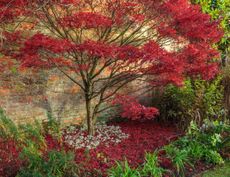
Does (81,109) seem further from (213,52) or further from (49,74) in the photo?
(213,52)

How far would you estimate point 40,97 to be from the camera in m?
7.50

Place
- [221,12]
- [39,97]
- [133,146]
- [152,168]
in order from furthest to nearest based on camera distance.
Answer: [221,12]
[39,97]
[133,146]
[152,168]

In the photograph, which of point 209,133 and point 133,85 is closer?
point 209,133

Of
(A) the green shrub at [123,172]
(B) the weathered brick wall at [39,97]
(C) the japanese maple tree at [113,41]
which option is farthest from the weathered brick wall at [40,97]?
(A) the green shrub at [123,172]

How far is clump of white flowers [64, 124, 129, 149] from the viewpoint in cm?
698

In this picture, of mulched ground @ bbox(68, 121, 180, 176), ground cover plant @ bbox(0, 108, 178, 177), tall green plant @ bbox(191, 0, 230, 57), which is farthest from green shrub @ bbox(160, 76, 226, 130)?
tall green plant @ bbox(191, 0, 230, 57)

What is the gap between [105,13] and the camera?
6562mm

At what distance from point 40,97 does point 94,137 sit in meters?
1.38

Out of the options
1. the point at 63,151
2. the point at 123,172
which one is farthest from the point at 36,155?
the point at 123,172

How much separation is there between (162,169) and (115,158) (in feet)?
2.96

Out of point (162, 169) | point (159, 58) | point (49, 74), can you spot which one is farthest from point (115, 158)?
point (49, 74)

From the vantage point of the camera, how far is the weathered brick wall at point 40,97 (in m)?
7.07

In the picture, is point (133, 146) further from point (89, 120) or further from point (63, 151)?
point (63, 151)

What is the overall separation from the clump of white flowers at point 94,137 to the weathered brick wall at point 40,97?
48 centimetres
